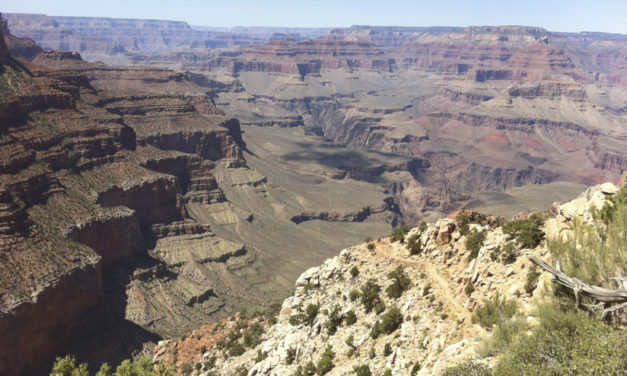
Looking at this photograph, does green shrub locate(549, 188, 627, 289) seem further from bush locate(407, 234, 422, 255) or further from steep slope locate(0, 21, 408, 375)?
steep slope locate(0, 21, 408, 375)

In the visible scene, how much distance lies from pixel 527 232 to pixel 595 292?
925 centimetres

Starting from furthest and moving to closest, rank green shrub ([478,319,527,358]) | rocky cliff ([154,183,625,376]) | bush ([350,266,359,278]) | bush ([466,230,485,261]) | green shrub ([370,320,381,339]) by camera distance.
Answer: bush ([350,266,359,278])
bush ([466,230,485,261])
green shrub ([370,320,381,339])
rocky cliff ([154,183,625,376])
green shrub ([478,319,527,358])

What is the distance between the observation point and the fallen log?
17766mm

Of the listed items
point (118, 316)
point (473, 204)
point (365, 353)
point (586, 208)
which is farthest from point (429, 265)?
point (473, 204)

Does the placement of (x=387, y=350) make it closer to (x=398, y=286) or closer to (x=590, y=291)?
(x=398, y=286)

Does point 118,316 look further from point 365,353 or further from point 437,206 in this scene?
point 437,206

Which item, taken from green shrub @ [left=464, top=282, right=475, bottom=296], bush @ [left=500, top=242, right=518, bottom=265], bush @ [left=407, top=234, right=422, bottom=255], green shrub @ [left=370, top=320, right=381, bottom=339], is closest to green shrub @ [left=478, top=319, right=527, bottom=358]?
green shrub @ [left=464, top=282, right=475, bottom=296]

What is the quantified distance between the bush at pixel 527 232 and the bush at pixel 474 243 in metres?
1.47

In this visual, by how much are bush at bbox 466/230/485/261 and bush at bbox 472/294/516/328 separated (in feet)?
19.1

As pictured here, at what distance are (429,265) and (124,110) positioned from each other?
12291 cm

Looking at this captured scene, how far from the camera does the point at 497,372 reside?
58.3 ft

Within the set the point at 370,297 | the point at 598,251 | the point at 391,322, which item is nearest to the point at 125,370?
the point at 370,297

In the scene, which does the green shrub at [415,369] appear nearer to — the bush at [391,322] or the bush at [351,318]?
the bush at [391,322]

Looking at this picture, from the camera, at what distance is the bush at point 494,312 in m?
22.1
